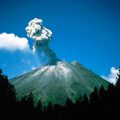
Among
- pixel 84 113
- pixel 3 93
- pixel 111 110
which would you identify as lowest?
pixel 111 110

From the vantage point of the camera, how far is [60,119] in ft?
224

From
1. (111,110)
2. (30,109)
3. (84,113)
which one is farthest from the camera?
(30,109)

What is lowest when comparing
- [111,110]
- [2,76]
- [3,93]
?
[111,110]

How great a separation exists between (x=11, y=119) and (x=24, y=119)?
6.60m

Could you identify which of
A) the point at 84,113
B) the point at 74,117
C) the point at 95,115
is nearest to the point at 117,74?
the point at 95,115

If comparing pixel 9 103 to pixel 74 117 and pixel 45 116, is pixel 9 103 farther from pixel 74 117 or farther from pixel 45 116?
pixel 45 116

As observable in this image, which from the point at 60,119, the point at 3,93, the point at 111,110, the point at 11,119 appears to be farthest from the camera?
the point at 60,119

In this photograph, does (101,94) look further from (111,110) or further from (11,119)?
(11,119)

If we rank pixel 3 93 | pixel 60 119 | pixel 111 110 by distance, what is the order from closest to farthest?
pixel 111 110 → pixel 3 93 → pixel 60 119

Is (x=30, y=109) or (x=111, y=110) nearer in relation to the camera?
(x=111, y=110)

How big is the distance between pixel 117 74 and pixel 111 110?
16.3 ft

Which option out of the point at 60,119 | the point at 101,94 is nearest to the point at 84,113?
the point at 101,94

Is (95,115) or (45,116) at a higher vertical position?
(45,116)

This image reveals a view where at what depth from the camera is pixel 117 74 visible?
37.6m
